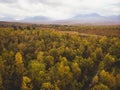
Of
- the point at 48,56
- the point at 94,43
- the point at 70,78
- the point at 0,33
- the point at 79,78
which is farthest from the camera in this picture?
the point at 0,33

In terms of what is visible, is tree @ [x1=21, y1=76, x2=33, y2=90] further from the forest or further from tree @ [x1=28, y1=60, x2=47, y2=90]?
tree @ [x1=28, y1=60, x2=47, y2=90]

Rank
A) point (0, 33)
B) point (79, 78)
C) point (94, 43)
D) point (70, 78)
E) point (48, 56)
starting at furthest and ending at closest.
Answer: point (0, 33), point (94, 43), point (48, 56), point (79, 78), point (70, 78)

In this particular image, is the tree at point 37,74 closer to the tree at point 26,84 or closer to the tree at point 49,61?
the tree at point 26,84

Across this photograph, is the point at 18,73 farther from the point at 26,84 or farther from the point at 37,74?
the point at 26,84

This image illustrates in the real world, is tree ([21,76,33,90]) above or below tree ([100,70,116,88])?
below

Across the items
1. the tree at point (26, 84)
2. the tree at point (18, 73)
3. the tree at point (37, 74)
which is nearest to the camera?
the tree at point (26, 84)

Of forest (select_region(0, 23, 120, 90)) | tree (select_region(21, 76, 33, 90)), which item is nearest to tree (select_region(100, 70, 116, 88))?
forest (select_region(0, 23, 120, 90))

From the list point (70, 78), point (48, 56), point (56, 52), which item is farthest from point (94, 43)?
point (70, 78)

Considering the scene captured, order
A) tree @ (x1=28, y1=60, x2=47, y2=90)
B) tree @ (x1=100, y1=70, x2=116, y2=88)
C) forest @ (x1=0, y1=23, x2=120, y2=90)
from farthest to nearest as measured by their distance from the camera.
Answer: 1. tree @ (x1=28, y1=60, x2=47, y2=90)
2. forest @ (x1=0, y1=23, x2=120, y2=90)
3. tree @ (x1=100, y1=70, x2=116, y2=88)

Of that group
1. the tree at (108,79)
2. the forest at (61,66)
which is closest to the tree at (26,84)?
the forest at (61,66)

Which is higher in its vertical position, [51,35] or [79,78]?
[51,35]

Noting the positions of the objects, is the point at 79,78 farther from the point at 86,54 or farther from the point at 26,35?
the point at 26,35
